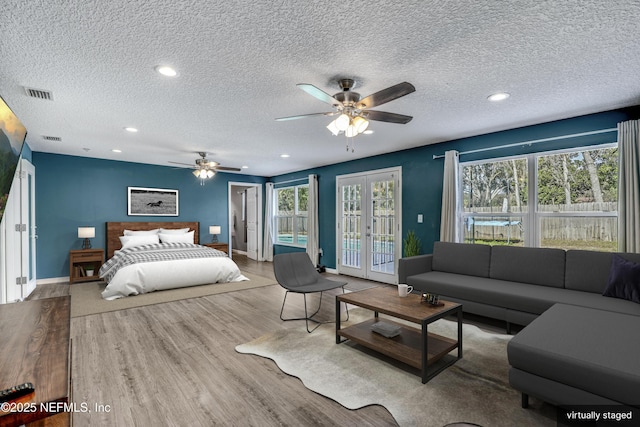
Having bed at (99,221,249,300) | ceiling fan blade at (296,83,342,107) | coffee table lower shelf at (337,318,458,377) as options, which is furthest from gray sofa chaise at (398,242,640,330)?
bed at (99,221,249,300)

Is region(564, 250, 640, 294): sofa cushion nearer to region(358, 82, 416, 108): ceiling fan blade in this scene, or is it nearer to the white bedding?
region(358, 82, 416, 108): ceiling fan blade

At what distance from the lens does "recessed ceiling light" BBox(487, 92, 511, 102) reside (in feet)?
9.82

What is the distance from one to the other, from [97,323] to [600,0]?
5.27 m

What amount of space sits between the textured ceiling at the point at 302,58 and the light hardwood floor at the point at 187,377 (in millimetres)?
2488

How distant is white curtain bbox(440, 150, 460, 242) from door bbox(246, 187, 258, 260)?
5769mm

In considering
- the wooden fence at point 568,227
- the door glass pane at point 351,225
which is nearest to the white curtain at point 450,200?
the wooden fence at point 568,227

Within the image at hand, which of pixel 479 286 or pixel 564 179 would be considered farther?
pixel 564 179

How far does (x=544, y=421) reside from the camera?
186 cm

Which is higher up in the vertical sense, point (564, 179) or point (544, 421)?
point (564, 179)

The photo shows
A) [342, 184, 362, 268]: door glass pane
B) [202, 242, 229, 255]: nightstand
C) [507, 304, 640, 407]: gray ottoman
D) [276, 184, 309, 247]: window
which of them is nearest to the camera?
[507, 304, 640, 407]: gray ottoman

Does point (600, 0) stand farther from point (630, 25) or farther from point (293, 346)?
point (293, 346)

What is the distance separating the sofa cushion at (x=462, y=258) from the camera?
402cm

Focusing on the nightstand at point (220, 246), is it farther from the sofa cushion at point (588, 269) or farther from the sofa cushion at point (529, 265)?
the sofa cushion at point (588, 269)

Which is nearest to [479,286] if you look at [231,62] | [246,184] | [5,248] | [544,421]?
[544,421]
